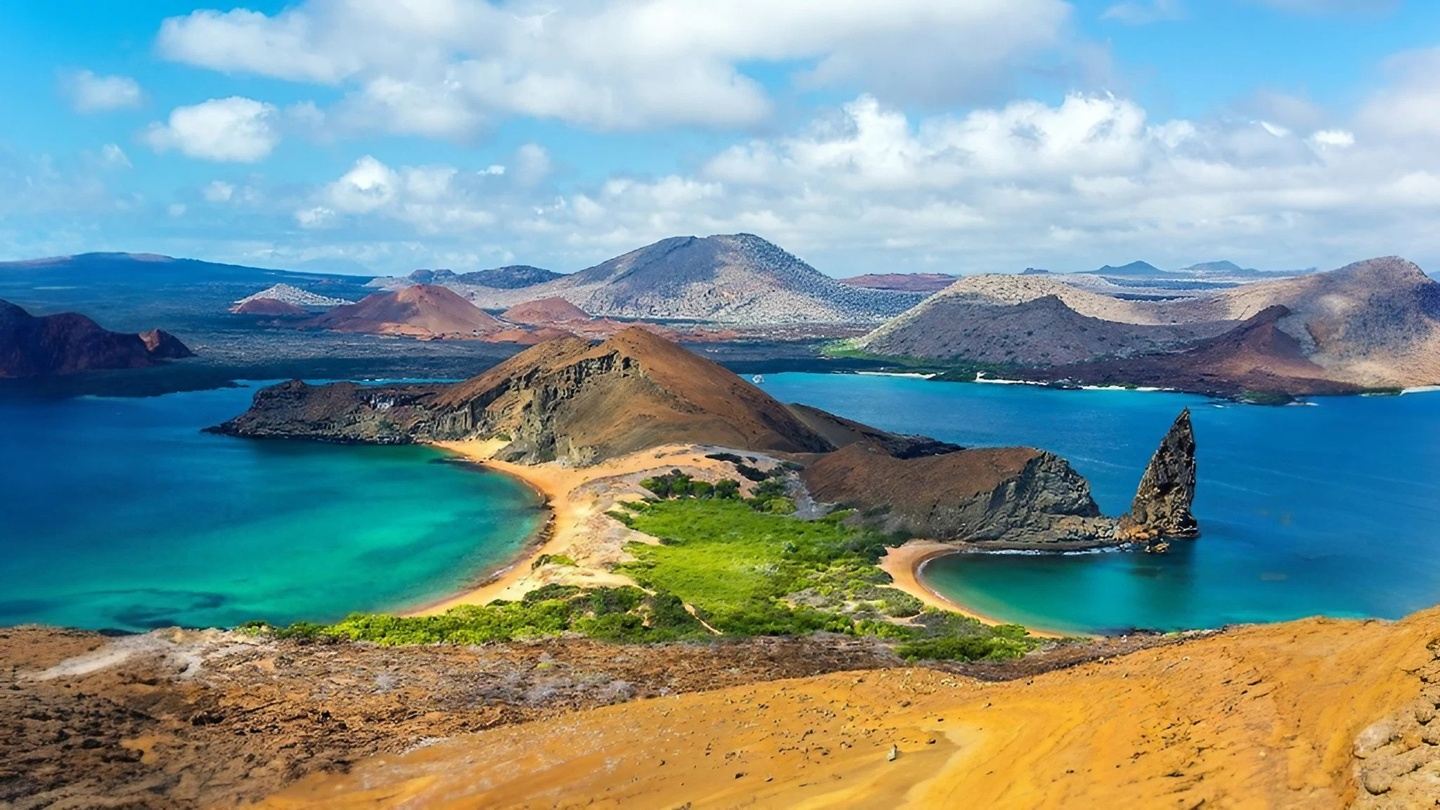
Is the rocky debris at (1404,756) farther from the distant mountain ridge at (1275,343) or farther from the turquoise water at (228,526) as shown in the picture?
the distant mountain ridge at (1275,343)

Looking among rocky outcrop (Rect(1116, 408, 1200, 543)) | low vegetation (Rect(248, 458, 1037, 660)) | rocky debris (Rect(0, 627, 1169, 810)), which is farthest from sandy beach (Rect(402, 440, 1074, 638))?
rocky outcrop (Rect(1116, 408, 1200, 543))

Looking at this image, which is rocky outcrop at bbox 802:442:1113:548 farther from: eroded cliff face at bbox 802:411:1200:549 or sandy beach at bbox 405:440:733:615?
sandy beach at bbox 405:440:733:615

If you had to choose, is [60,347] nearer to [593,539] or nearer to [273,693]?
[593,539]

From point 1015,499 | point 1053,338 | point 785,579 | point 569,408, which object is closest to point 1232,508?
point 1015,499

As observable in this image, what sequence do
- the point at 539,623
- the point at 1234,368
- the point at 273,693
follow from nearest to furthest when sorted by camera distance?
the point at 273,693, the point at 539,623, the point at 1234,368

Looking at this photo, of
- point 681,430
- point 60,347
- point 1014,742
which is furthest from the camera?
point 60,347

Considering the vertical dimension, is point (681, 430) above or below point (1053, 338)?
below
